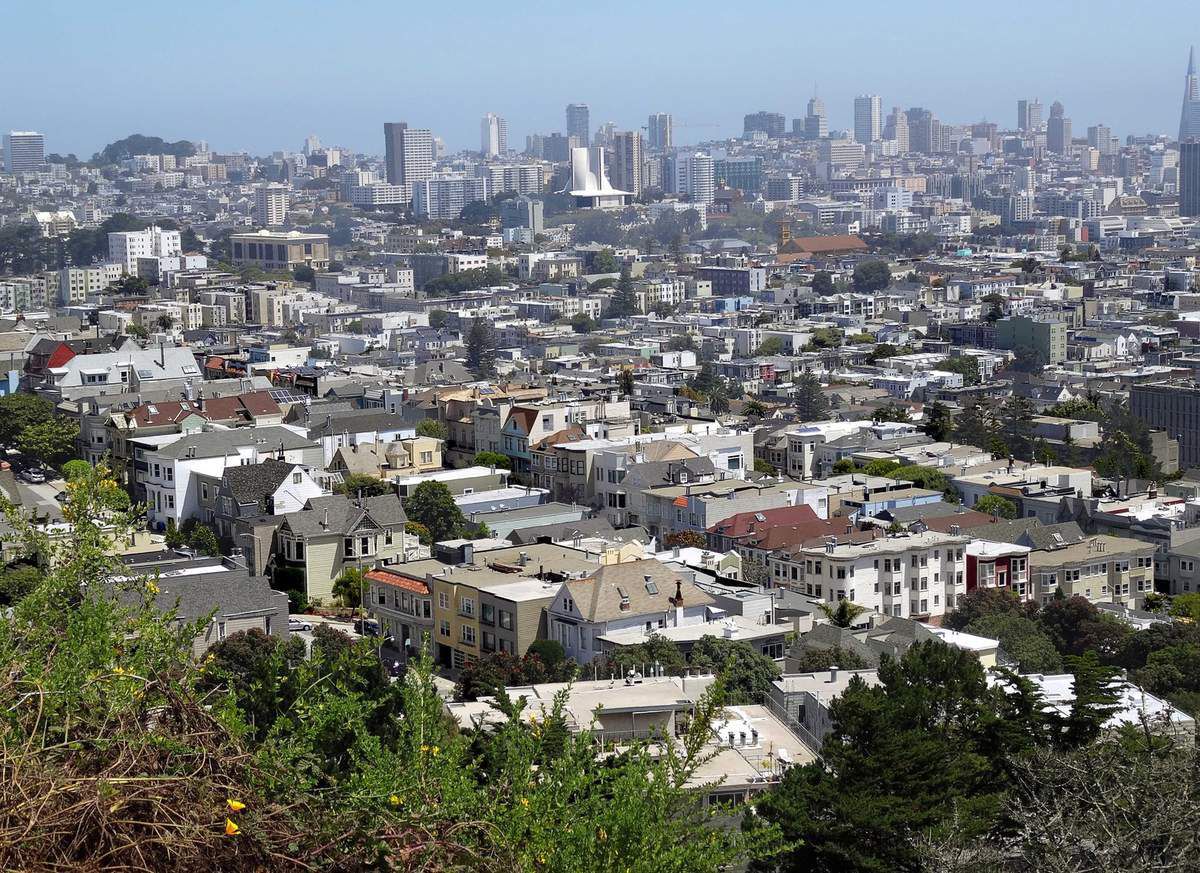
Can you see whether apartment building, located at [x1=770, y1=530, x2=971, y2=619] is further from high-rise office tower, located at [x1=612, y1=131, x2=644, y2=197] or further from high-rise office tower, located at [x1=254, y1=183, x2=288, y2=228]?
high-rise office tower, located at [x1=612, y1=131, x2=644, y2=197]

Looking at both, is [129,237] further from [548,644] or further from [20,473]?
[548,644]

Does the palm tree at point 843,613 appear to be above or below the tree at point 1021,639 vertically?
below

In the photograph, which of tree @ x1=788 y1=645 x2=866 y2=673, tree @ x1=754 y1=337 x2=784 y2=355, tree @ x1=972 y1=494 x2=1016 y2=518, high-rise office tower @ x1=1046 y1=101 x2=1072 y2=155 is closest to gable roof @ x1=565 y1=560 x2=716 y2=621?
tree @ x1=788 y1=645 x2=866 y2=673

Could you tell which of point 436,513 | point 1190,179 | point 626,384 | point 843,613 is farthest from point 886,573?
point 1190,179

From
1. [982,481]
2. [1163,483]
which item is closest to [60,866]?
[982,481]

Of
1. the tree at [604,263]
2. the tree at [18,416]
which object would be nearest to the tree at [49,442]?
the tree at [18,416]

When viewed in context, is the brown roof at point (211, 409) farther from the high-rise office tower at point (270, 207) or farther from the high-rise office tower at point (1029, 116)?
the high-rise office tower at point (1029, 116)
